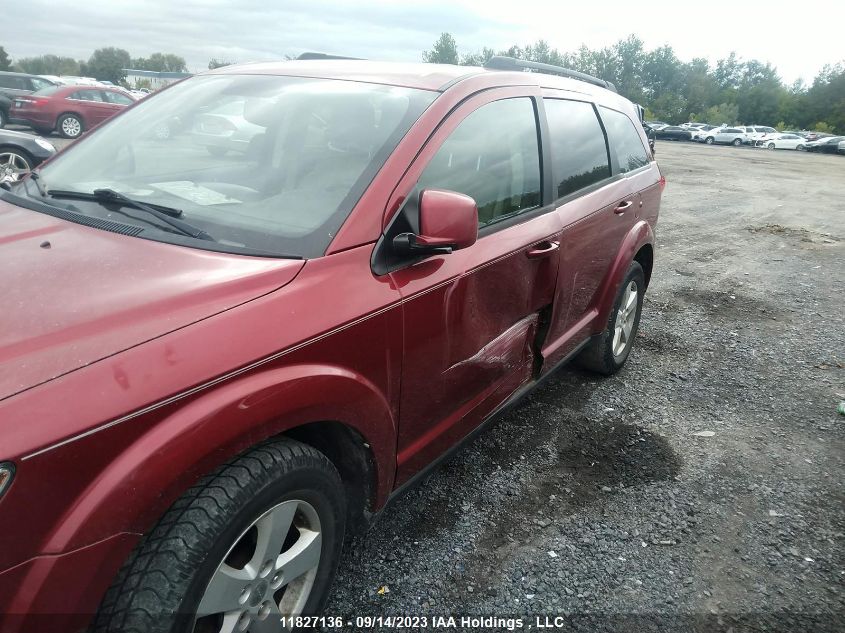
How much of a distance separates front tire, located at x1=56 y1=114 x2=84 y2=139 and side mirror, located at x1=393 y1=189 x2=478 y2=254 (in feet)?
58.4

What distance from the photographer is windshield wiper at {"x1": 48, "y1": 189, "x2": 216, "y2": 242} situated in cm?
190

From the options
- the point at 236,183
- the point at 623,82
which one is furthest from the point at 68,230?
the point at 623,82

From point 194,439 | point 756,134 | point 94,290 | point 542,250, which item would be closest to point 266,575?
point 194,439

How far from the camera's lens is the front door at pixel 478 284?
211 centimetres

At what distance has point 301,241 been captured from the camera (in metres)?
1.85

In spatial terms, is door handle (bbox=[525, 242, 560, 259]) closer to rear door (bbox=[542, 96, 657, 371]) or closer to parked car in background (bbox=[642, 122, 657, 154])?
rear door (bbox=[542, 96, 657, 371])

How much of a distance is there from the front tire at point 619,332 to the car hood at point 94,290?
8.47ft

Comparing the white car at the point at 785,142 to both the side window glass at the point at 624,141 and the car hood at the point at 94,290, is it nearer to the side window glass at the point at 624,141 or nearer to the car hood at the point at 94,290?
the side window glass at the point at 624,141

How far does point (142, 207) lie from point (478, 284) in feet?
3.84

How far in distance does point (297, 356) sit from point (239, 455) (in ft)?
0.93

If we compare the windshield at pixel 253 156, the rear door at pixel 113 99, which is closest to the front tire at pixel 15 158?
the windshield at pixel 253 156

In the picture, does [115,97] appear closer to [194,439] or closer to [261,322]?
[261,322]

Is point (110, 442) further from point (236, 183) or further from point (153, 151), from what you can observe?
point (153, 151)

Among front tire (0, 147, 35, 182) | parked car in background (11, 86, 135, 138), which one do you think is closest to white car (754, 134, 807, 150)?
parked car in background (11, 86, 135, 138)
